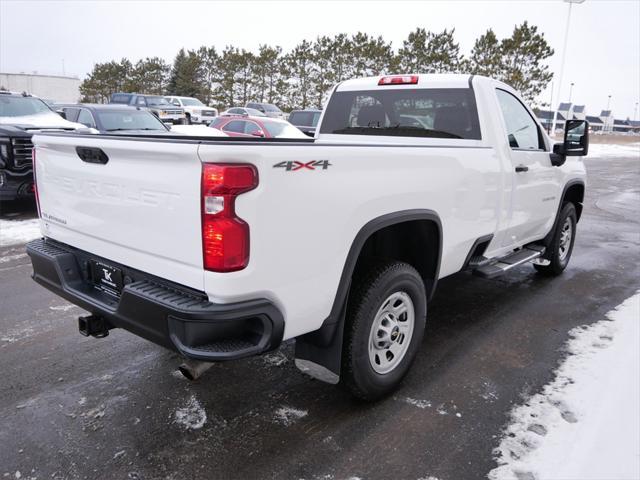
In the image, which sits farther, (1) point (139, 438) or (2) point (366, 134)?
(2) point (366, 134)

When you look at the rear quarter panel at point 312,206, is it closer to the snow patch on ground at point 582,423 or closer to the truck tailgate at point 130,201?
the truck tailgate at point 130,201

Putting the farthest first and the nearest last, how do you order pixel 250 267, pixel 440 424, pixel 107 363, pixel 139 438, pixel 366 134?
1. pixel 366 134
2. pixel 107 363
3. pixel 440 424
4. pixel 139 438
5. pixel 250 267

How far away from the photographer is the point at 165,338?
2312 millimetres

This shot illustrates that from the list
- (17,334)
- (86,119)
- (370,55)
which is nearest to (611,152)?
(370,55)

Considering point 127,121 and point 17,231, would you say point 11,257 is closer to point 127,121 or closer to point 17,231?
point 17,231

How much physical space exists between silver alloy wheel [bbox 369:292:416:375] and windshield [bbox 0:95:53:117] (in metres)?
9.42

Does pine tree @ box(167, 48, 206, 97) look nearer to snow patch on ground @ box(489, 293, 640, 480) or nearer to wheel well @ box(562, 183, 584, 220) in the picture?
wheel well @ box(562, 183, 584, 220)

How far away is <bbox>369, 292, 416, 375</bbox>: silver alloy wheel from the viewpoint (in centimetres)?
307

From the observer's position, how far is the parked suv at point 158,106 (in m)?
29.1

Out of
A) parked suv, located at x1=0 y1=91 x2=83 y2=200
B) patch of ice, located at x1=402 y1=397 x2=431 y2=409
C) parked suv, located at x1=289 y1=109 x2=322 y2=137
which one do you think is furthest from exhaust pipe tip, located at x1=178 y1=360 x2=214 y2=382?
parked suv, located at x1=289 y1=109 x2=322 y2=137

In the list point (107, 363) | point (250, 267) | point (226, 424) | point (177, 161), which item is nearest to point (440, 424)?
point (226, 424)

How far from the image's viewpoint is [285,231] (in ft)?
7.48

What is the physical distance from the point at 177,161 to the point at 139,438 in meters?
A: 1.58

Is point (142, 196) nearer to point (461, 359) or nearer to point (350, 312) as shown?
point (350, 312)
